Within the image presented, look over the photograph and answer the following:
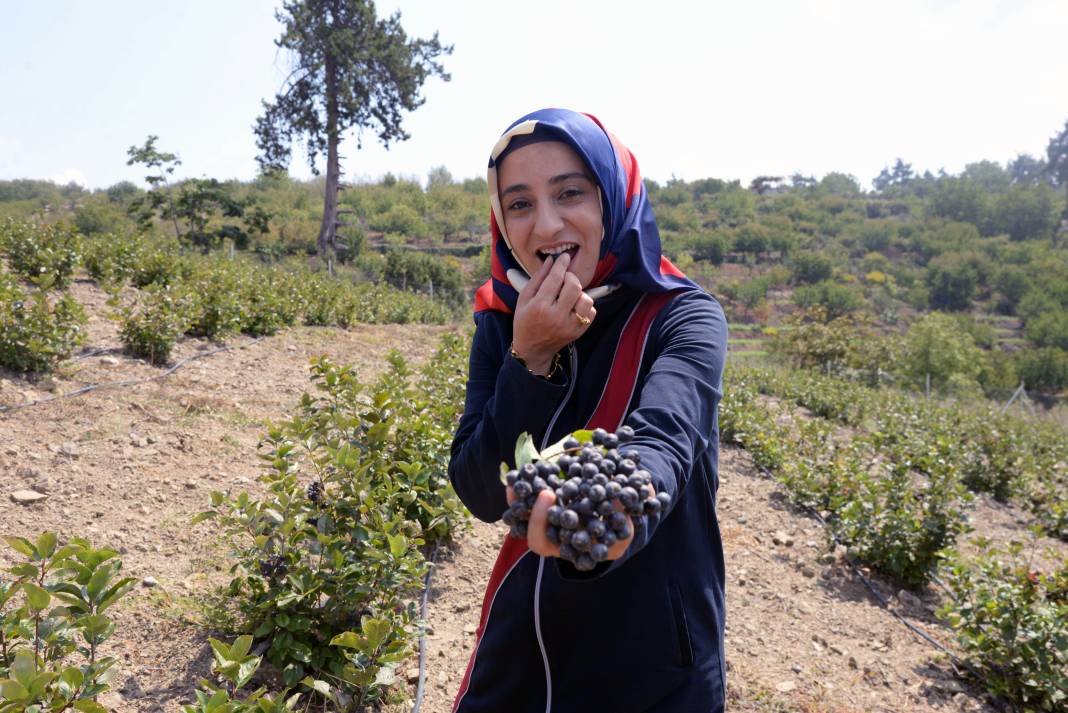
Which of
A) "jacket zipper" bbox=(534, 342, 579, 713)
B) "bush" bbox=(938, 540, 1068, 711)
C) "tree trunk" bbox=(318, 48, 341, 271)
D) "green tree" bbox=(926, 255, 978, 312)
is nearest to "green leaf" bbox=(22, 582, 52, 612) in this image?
"jacket zipper" bbox=(534, 342, 579, 713)

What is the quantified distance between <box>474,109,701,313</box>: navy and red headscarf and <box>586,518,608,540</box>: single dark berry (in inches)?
22.0

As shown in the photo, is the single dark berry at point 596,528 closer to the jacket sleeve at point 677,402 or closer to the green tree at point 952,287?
the jacket sleeve at point 677,402

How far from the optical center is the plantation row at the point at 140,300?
4828 mm

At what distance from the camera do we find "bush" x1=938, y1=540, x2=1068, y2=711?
3.24 meters

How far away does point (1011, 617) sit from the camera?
341 cm

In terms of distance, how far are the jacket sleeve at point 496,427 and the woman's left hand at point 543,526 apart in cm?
33

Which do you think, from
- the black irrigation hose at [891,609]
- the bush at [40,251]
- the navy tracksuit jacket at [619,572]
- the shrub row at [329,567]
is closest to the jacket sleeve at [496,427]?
the navy tracksuit jacket at [619,572]

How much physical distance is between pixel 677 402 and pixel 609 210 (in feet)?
1.36

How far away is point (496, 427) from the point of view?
1188 mm

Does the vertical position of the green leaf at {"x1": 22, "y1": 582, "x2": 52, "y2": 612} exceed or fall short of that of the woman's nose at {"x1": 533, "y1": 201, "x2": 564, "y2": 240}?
it falls short

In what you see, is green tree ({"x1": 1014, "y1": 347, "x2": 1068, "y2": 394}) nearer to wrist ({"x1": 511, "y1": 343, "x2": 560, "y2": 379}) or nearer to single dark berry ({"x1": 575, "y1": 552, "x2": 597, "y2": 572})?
wrist ({"x1": 511, "y1": 343, "x2": 560, "y2": 379})

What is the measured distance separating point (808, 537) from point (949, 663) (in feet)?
5.32

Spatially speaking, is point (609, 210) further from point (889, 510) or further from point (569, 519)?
point (889, 510)

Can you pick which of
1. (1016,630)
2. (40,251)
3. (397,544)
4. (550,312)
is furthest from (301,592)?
(40,251)
